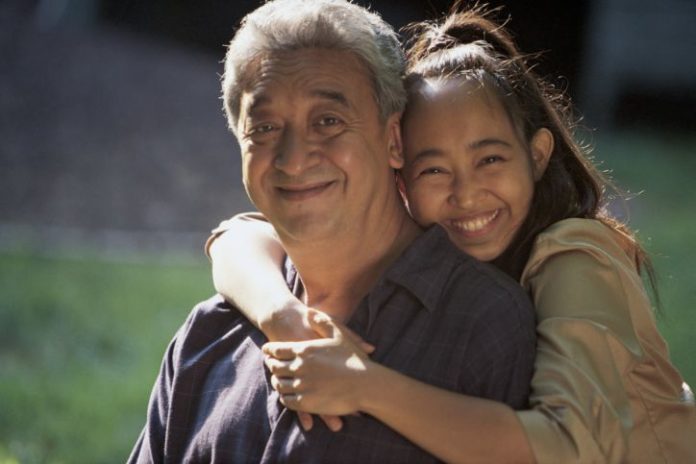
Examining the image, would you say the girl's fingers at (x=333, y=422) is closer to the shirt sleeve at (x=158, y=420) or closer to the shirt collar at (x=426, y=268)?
the shirt collar at (x=426, y=268)

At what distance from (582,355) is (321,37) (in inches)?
38.0

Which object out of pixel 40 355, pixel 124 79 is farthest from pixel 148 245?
pixel 124 79

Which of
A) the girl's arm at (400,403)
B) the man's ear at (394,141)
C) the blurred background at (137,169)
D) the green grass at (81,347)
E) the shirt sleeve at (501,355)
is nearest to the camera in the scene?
the girl's arm at (400,403)

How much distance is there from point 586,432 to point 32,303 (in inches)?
235

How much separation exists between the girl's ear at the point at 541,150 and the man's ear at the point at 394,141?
1.38 feet

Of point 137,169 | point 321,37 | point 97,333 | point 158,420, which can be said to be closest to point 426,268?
point 321,37

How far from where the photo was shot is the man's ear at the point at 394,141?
10.2 feet

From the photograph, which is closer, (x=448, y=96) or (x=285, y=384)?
(x=285, y=384)

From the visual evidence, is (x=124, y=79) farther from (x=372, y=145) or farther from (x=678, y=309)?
(x=372, y=145)

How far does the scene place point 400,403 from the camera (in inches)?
103

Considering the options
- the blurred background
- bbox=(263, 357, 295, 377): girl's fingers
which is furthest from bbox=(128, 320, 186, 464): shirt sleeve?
the blurred background

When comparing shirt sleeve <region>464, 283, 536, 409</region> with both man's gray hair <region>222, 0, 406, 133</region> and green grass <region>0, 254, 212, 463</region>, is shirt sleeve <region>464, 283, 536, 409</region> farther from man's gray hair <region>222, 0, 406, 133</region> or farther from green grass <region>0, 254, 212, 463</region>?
green grass <region>0, 254, 212, 463</region>

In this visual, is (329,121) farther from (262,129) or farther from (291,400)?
(291,400)

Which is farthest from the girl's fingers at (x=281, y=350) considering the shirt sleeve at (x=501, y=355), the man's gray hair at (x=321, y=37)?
the man's gray hair at (x=321, y=37)
